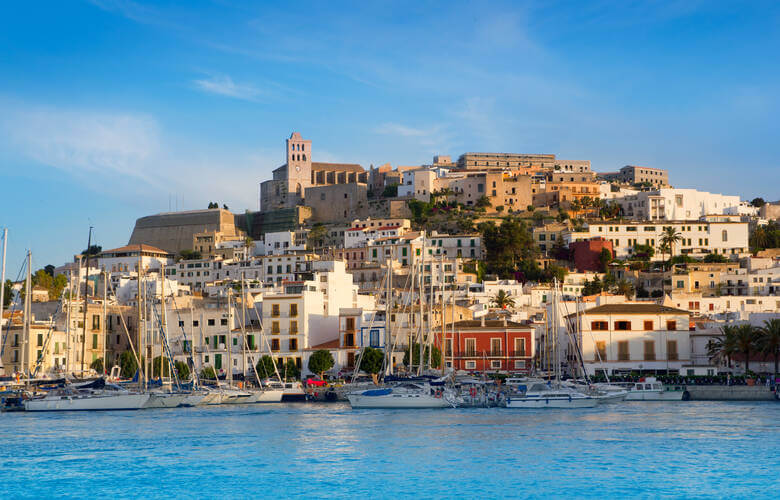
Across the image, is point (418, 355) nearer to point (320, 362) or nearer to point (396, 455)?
point (320, 362)

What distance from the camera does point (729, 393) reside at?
6606 centimetres

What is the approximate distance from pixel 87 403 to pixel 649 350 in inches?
Answer: 1522

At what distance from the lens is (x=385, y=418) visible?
54500 millimetres

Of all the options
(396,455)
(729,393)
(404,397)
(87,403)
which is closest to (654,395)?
(729,393)

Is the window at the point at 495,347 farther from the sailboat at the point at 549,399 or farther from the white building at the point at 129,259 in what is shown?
the white building at the point at 129,259

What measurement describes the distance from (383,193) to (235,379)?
3408 inches

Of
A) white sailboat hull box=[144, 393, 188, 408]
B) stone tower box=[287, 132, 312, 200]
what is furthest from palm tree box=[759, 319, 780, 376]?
stone tower box=[287, 132, 312, 200]

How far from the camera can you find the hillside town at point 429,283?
7194 centimetres

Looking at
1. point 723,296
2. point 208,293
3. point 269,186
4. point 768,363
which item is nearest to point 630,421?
point 768,363

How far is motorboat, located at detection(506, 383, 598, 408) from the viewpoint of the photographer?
59.4 metres

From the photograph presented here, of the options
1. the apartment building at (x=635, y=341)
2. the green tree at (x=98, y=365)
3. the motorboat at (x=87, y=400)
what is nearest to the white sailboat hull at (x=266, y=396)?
the motorboat at (x=87, y=400)

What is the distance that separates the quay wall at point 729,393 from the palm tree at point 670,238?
53.3 metres

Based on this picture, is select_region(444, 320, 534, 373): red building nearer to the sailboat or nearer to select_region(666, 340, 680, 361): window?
select_region(666, 340, 680, 361): window

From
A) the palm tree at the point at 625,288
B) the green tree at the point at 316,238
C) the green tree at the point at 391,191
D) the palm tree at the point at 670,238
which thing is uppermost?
the green tree at the point at 391,191
